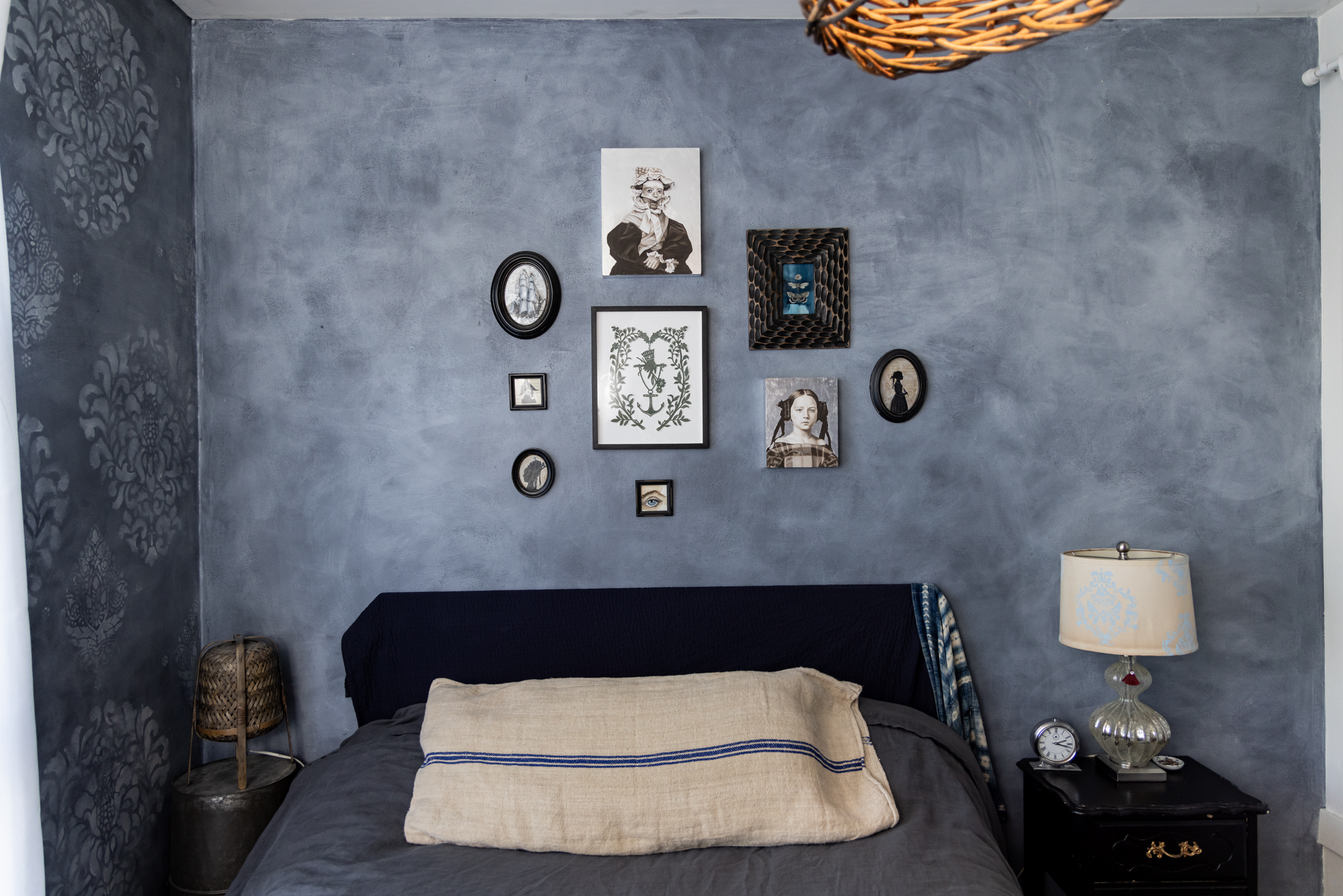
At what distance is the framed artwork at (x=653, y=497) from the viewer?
8.25ft

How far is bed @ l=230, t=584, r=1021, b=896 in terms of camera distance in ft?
5.54

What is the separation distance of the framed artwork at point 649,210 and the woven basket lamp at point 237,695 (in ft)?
4.86

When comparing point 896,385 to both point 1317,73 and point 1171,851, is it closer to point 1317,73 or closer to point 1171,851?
point 1171,851

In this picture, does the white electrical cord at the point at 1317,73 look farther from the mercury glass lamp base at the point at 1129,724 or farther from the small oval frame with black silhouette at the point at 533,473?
the small oval frame with black silhouette at the point at 533,473

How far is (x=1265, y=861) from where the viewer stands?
2.55m

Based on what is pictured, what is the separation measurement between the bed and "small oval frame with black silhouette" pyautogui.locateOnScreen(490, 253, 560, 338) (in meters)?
0.79

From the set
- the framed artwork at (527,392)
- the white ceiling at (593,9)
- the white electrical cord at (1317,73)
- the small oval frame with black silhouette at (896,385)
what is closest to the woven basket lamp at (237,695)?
the framed artwork at (527,392)

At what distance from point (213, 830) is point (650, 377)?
1683mm

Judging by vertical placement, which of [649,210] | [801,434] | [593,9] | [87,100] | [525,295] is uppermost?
[593,9]

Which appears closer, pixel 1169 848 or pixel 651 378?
pixel 1169 848

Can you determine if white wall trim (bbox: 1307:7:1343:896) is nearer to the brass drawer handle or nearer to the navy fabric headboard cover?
the brass drawer handle

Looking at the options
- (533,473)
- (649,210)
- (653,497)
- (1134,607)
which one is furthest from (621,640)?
(1134,607)

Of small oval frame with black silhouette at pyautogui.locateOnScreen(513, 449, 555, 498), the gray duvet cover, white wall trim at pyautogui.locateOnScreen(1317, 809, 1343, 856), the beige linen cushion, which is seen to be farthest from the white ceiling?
white wall trim at pyautogui.locateOnScreen(1317, 809, 1343, 856)

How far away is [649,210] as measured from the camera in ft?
8.18
